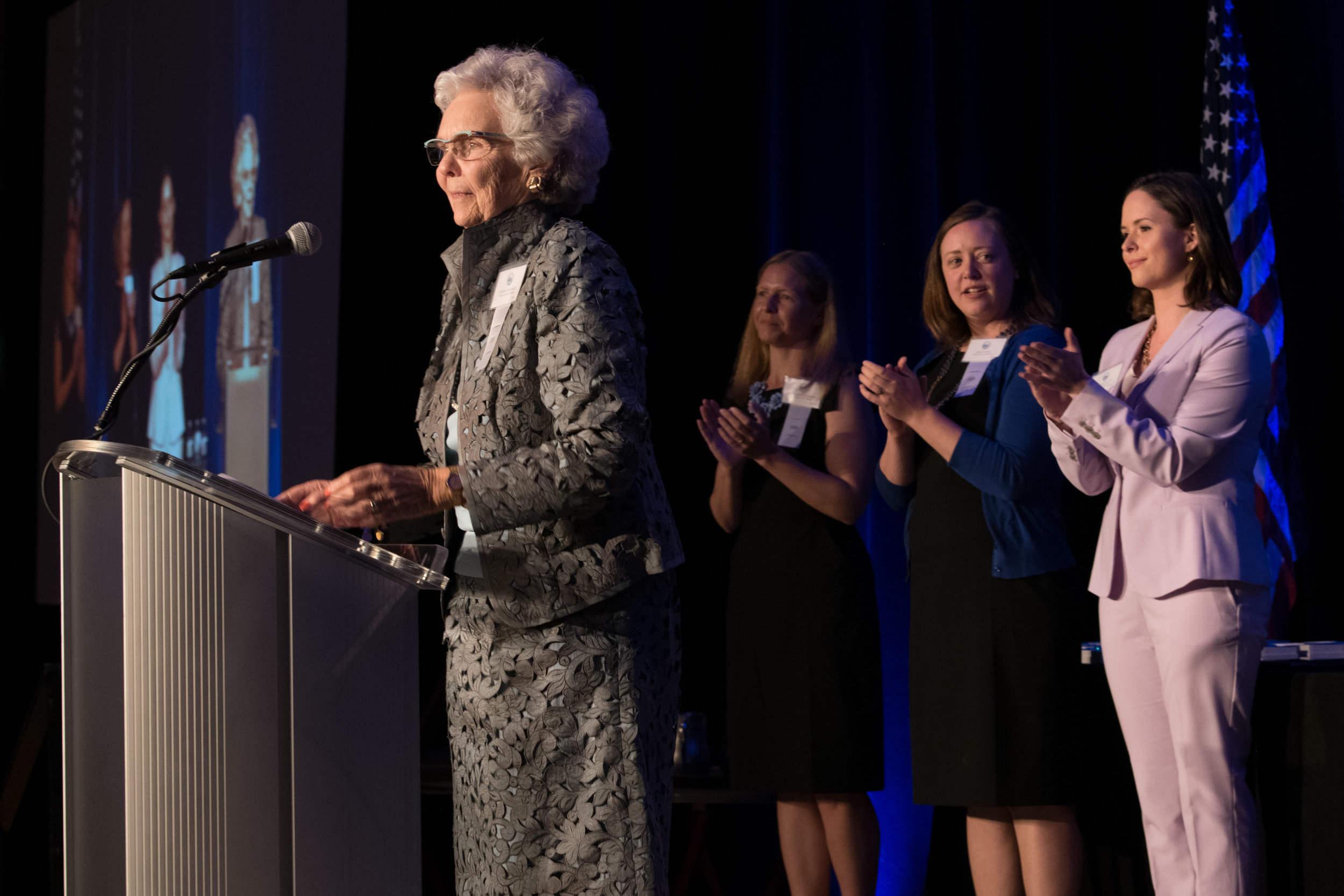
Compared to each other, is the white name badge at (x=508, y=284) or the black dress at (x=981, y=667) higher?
the white name badge at (x=508, y=284)

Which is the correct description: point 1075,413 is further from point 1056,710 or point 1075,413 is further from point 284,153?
point 284,153

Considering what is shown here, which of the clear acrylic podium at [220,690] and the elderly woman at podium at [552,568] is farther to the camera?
the elderly woman at podium at [552,568]

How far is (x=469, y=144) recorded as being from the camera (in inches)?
64.9

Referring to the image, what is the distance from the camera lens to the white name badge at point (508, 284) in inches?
60.6

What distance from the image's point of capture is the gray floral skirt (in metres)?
1.40

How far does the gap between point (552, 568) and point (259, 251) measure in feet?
1.87

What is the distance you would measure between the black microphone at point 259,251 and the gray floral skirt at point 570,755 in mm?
529

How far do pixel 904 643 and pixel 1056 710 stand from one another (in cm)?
104

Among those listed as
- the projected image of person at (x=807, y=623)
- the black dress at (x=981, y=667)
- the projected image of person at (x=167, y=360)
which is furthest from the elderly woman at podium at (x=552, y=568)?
the projected image of person at (x=167, y=360)

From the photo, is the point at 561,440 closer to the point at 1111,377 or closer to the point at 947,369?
the point at 1111,377

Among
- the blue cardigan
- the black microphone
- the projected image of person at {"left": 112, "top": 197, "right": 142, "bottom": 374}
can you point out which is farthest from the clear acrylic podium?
the projected image of person at {"left": 112, "top": 197, "right": 142, "bottom": 374}

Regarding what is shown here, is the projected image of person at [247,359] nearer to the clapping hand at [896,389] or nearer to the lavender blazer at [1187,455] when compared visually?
the clapping hand at [896,389]

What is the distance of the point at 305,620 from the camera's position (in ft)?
3.66

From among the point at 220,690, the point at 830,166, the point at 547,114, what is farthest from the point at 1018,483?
the point at 220,690
